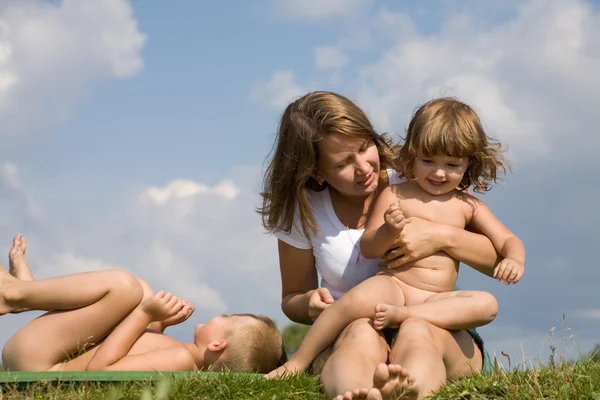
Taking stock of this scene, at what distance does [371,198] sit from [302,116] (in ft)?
3.04

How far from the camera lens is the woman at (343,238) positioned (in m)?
4.54

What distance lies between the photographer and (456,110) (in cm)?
563

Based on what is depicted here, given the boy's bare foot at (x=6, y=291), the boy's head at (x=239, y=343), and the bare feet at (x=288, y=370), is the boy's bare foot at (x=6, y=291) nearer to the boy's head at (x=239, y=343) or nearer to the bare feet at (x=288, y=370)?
the boy's head at (x=239, y=343)

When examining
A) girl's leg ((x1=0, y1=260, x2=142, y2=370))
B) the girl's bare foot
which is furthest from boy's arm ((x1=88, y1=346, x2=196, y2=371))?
the girl's bare foot

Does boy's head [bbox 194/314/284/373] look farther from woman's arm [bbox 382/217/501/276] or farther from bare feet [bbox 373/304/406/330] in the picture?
bare feet [bbox 373/304/406/330]

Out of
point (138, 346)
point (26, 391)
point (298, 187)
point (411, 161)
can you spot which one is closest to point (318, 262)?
point (298, 187)

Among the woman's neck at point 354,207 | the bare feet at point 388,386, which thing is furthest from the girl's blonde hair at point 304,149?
the bare feet at point 388,386

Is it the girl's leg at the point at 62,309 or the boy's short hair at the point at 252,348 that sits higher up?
the girl's leg at the point at 62,309

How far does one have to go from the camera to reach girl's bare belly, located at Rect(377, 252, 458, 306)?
5191 millimetres

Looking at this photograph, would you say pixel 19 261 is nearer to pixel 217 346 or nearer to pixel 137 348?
pixel 137 348

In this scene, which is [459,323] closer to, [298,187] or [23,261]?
[298,187]

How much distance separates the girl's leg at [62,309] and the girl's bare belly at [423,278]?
2.19 metres

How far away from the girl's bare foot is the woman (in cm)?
35

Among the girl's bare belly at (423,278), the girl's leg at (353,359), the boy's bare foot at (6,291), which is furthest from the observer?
the boy's bare foot at (6,291)
